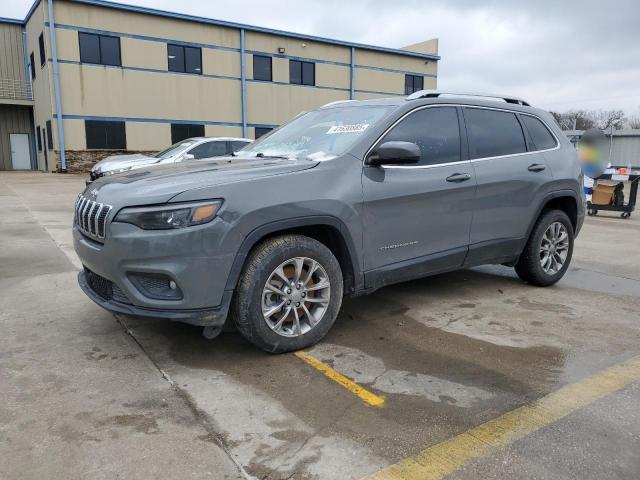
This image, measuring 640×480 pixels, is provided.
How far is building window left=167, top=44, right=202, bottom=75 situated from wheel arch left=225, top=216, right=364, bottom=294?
2399cm

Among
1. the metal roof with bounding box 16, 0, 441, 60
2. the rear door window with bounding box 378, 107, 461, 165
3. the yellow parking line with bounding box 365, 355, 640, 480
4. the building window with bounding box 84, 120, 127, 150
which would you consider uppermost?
the metal roof with bounding box 16, 0, 441, 60

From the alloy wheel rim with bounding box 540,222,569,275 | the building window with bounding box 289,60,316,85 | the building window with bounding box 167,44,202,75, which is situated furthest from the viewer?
the building window with bounding box 289,60,316,85

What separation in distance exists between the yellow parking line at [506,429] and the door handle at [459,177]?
1.81 metres

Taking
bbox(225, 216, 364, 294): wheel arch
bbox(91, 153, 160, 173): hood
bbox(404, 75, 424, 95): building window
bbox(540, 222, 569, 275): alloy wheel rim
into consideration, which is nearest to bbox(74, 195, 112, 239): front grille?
bbox(225, 216, 364, 294): wheel arch

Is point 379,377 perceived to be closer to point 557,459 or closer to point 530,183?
point 557,459

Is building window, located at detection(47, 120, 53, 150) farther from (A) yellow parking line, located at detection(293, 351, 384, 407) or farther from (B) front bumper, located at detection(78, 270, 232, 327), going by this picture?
(A) yellow parking line, located at detection(293, 351, 384, 407)

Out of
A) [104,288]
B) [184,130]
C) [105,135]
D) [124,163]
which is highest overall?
[184,130]

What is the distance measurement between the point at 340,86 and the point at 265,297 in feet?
94.0

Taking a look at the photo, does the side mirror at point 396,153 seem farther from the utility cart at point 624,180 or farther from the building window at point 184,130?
the building window at point 184,130

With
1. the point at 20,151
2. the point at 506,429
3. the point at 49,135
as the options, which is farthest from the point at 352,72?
the point at 506,429

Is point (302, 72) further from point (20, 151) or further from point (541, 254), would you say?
point (541, 254)

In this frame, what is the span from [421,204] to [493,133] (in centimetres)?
128

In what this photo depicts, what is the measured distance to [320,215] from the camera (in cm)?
354

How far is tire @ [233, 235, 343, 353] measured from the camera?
335cm
